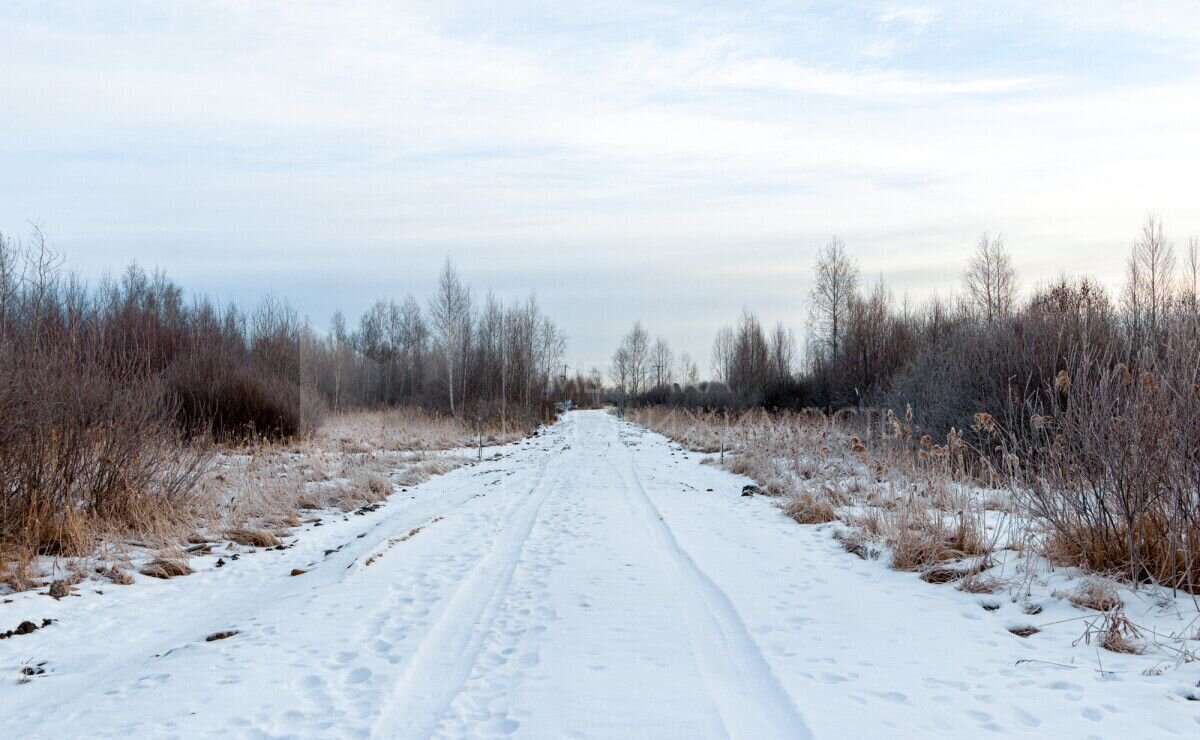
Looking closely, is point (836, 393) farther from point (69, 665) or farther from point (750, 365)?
point (69, 665)

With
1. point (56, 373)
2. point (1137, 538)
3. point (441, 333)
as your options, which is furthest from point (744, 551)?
point (441, 333)

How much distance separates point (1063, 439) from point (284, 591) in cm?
727

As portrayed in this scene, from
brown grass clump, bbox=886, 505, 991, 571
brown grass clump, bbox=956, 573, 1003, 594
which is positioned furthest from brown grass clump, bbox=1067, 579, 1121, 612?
brown grass clump, bbox=886, 505, 991, 571

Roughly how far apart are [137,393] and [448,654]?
674cm

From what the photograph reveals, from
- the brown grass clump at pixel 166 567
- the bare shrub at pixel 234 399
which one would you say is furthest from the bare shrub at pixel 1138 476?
the bare shrub at pixel 234 399

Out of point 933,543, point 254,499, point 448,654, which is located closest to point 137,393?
point 254,499

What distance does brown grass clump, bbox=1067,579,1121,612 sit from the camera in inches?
207

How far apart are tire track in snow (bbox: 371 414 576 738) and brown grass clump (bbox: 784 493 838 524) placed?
452 cm

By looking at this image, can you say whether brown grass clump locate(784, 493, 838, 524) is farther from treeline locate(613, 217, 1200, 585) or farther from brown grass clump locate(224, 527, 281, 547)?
brown grass clump locate(224, 527, 281, 547)

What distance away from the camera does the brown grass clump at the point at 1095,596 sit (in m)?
5.25

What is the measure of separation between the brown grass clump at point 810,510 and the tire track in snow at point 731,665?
3332 millimetres

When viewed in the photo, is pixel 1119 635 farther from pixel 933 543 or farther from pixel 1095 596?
pixel 933 543

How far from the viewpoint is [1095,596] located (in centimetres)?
538

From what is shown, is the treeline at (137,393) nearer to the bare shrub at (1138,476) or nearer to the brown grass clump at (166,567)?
the brown grass clump at (166,567)
